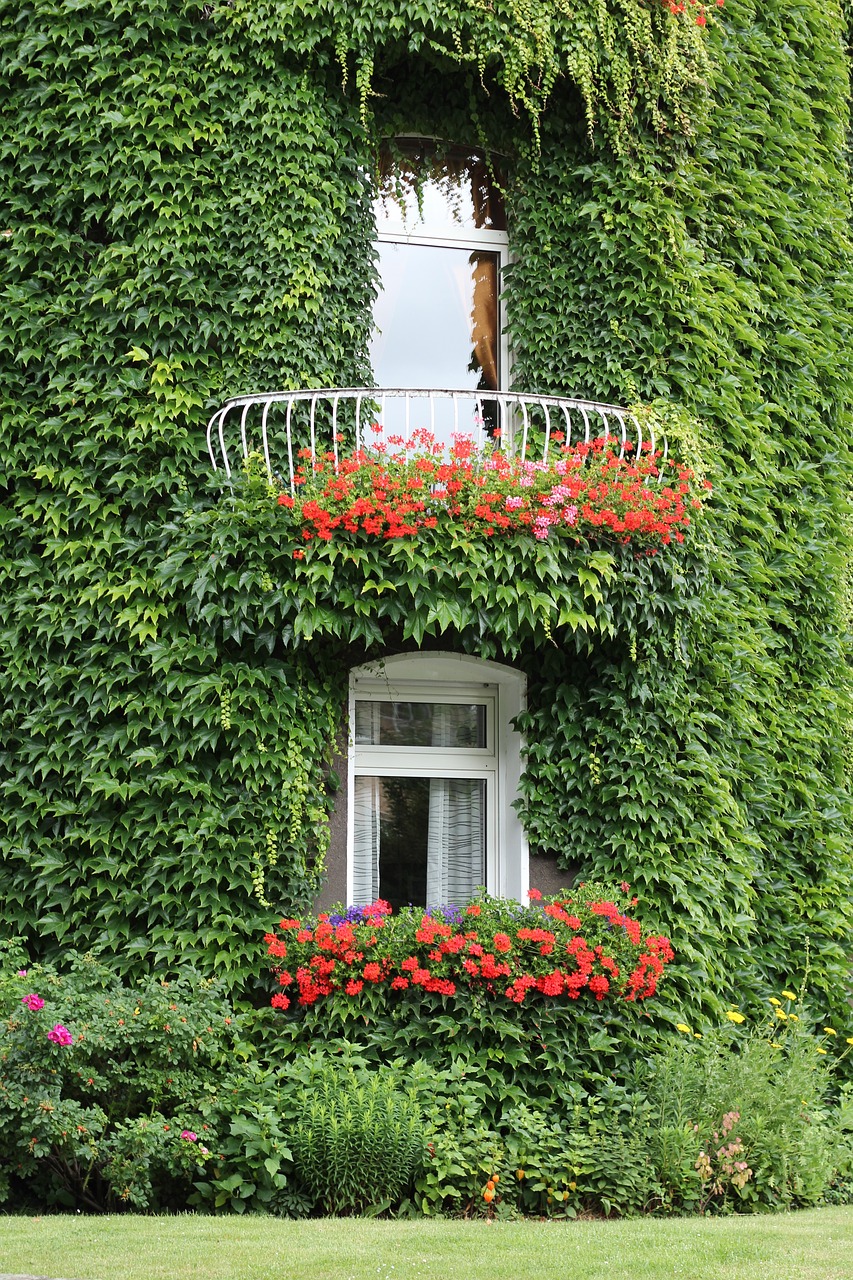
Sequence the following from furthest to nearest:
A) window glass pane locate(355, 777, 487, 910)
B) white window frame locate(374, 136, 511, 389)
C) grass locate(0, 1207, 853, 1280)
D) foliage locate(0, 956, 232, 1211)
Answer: white window frame locate(374, 136, 511, 389) < window glass pane locate(355, 777, 487, 910) < foliage locate(0, 956, 232, 1211) < grass locate(0, 1207, 853, 1280)

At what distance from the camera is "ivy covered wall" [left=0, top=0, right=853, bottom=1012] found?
300 inches

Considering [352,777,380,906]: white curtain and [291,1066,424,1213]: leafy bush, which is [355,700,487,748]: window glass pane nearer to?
[352,777,380,906]: white curtain

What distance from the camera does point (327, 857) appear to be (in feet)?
26.4

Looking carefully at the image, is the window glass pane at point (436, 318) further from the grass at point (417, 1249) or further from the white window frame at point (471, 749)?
the grass at point (417, 1249)

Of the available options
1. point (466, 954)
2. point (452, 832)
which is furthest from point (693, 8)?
point (466, 954)

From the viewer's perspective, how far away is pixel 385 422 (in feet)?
27.7

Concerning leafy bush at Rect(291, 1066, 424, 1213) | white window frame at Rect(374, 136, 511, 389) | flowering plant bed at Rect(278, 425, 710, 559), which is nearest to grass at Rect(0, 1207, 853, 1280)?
leafy bush at Rect(291, 1066, 424, 1213)

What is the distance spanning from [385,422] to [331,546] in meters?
1.39

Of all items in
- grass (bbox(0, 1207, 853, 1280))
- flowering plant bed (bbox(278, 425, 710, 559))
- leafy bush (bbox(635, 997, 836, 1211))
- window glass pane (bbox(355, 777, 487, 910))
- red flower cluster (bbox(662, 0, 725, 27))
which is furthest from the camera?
red flower cluster (bbox(662, 0, 725, 27))

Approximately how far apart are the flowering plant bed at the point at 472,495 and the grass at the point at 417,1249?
11.5ft

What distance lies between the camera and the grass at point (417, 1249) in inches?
201

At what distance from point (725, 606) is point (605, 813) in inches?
69.1

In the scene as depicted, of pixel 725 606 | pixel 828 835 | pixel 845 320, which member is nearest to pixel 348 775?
pixel 725 606

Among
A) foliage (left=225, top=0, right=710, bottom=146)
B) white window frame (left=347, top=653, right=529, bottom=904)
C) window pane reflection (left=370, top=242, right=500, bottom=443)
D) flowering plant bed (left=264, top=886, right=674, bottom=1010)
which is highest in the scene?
foliage (left=225, top=0, right=710, bottom=146)
